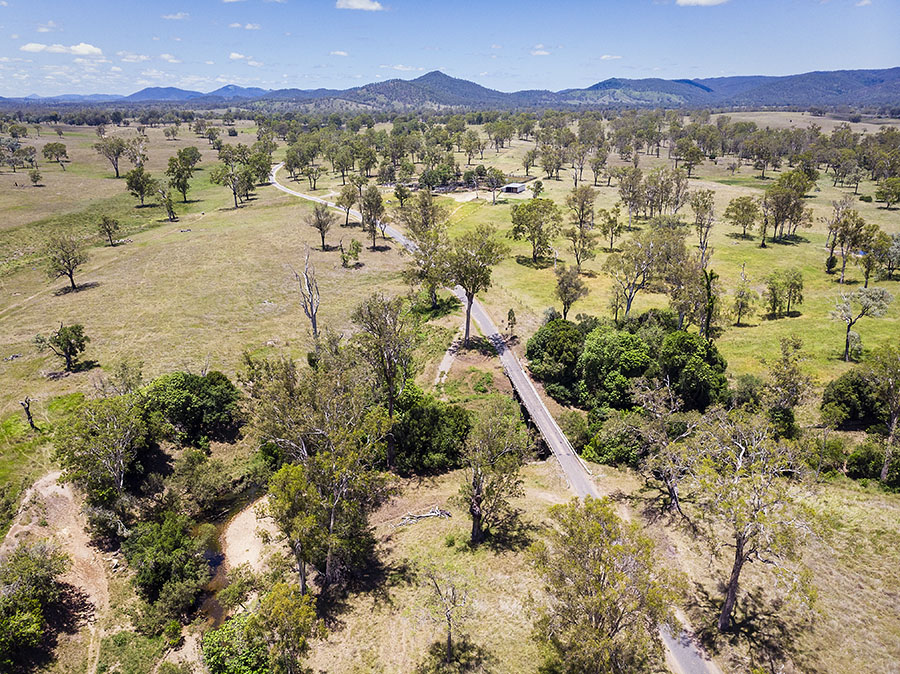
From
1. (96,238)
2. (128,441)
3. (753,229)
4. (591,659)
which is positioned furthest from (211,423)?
(753,229)

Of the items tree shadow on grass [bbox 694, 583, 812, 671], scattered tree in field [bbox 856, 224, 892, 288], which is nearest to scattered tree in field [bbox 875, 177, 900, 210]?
scattered tree in field [bbox 856, 224, 892, 288]

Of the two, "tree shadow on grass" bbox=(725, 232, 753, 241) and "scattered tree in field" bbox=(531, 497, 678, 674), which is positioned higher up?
"tree shadow on grass" bbox=(725, 232, 753, 241)

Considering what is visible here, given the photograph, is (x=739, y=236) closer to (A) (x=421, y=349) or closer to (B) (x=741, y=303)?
(B) (x=741, y=303)

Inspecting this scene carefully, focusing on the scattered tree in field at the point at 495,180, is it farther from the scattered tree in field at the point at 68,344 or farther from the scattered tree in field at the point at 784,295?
the scattered tree in field at the point at 68,344

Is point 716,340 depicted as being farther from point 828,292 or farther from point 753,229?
point 753,229

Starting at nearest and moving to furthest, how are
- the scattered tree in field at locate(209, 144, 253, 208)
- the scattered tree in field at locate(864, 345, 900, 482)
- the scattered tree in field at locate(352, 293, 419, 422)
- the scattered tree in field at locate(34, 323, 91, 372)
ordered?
the scattered tree in field at locate(864, 345, 900, 482) → the scattered tree in field at locate(352, 293, 419, 422) → the scattered tree in field at locate(34, 323, 91, 372) → the scattered tree in field at locate(209, 144, 253, 208)

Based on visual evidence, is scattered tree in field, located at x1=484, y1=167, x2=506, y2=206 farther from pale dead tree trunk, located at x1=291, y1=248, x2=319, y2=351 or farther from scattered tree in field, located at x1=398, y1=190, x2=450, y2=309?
pale dead tree trunk, located at x1=291, y1=248, x2=319, y2=351

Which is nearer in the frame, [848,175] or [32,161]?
[848,175]
